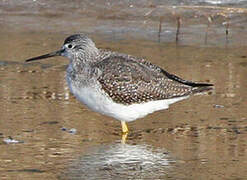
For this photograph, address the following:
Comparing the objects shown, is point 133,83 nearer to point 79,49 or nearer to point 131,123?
point 131,123

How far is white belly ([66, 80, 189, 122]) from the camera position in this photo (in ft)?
25.6

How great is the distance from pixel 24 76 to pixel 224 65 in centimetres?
247

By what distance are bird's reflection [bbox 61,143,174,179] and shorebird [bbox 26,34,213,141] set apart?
45 cm

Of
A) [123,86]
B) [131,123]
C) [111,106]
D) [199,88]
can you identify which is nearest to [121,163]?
[111,106]

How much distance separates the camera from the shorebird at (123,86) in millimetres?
7848

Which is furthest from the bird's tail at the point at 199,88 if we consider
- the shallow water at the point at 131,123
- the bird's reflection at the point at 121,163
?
the bird's reflection at the point at 121,163

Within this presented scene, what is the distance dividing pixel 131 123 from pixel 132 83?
0.56 meters

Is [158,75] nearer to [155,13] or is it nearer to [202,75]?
[202,75]

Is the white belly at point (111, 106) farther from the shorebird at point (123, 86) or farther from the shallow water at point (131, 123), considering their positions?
the shallow water at point (131, 123)

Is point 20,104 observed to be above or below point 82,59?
below

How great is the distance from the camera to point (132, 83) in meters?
7.98

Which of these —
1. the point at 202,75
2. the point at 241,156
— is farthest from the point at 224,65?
the point at 241,156

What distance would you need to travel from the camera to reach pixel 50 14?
1309cm

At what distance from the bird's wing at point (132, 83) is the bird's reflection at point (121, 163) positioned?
0.56m
